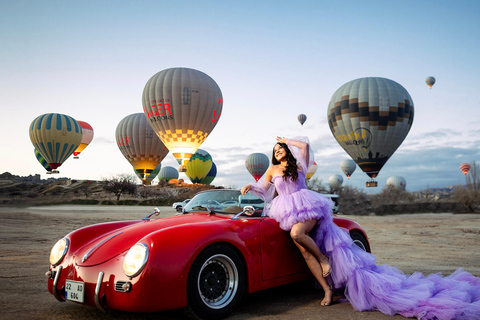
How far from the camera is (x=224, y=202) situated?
5.16 metres

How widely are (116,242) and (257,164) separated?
221ft

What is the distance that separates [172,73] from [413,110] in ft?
77.1

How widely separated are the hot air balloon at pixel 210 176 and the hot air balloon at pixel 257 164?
6465 mm

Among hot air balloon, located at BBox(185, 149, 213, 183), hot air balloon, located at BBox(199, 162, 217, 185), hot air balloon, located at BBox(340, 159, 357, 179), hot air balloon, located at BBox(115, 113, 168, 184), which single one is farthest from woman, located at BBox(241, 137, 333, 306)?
hot air balloon, located at BBox(340, 159, 357, 179)

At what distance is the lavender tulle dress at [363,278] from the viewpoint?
3.83 m

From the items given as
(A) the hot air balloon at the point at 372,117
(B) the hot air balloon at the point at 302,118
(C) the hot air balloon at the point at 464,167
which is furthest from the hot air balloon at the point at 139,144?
(C) the hot air balloon at the point at 464,167

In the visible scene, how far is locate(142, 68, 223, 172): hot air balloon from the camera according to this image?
3531 cm

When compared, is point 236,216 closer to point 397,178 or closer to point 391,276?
point 391,276

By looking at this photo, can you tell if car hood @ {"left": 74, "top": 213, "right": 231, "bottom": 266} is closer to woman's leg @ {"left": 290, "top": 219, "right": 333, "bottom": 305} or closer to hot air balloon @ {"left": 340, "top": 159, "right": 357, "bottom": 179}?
woman's leg @ {"left": 290, "top": 219, "right": 333, "bottom": 305}

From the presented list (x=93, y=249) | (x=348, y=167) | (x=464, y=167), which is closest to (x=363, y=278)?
(x=93, y=249)

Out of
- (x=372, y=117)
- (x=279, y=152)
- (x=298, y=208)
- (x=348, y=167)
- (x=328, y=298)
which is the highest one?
(x=372, y=117)

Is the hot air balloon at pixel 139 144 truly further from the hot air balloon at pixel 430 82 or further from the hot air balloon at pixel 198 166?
the hot air balloon at pixel 430 82

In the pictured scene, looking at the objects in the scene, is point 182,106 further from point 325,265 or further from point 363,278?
point 363,278

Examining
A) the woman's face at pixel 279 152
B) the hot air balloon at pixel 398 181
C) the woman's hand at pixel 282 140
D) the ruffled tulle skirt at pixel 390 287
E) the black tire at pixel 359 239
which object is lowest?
the ruffled tulle skirt at pixel 390 287
